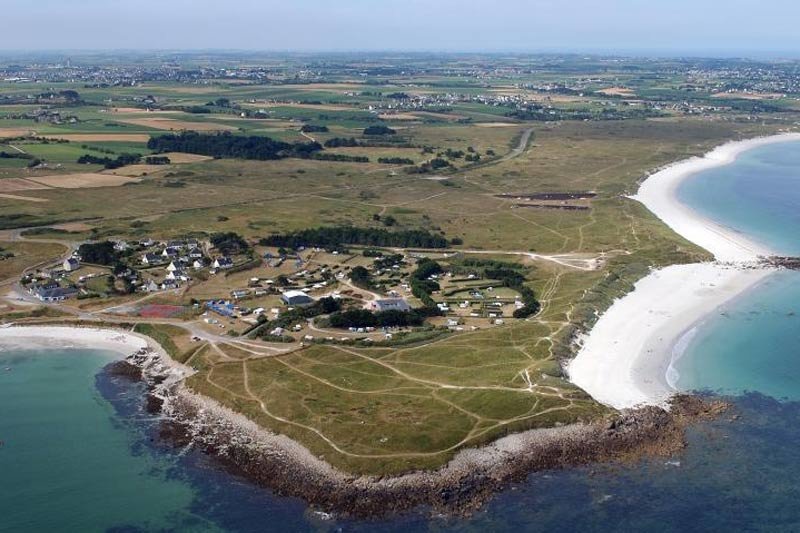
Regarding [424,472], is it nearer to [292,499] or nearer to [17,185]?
[292,499]

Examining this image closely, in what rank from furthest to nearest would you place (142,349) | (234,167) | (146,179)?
(234,167) → (146,179) → (142,349)

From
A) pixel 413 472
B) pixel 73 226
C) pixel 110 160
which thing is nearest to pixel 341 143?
pixel 110 160

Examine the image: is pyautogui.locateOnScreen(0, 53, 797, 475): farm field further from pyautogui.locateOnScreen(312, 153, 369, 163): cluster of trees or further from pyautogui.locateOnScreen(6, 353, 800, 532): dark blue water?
pyautogui.locateOnScreen(6, 353, 800, 532): dark blue water

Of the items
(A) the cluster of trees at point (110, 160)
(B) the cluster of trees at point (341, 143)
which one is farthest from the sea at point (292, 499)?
(B) the cluster of trees at point (341, 143)

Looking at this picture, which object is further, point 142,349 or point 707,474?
point 142,349

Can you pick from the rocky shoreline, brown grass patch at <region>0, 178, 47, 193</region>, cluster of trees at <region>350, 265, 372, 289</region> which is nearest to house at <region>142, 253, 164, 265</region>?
cluster of trees at <region>350, 265, 372, 289</region>

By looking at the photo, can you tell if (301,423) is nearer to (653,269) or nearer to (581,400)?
(581,400)

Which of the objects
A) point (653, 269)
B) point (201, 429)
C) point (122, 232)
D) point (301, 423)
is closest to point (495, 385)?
point (301, 423)
